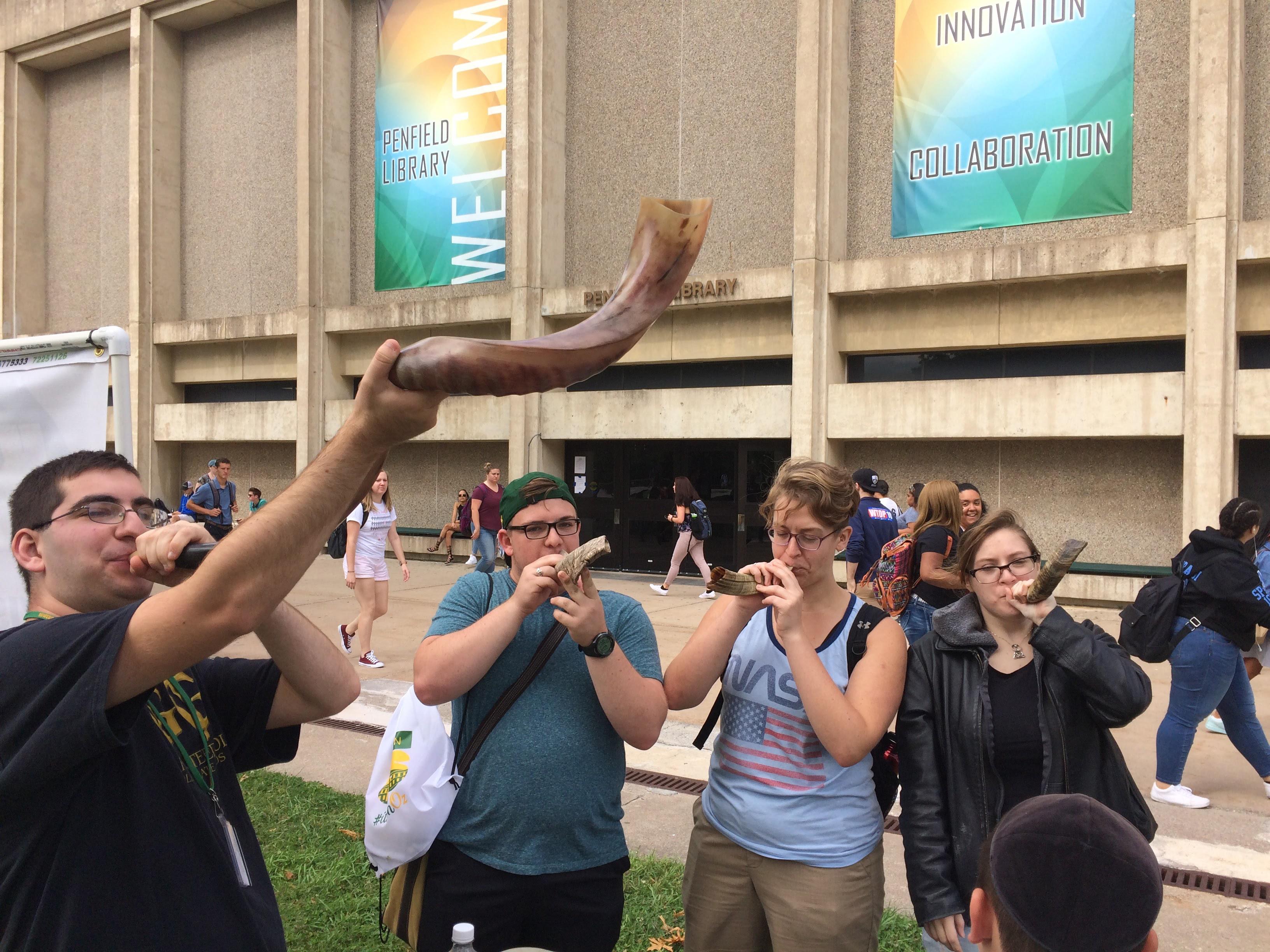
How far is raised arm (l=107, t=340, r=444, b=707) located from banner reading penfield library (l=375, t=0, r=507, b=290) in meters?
17.3

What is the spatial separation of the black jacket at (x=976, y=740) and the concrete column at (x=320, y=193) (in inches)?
727

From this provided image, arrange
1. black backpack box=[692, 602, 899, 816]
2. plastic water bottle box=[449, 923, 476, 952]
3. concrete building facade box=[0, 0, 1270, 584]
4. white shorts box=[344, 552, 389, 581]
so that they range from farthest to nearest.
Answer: concrete building facade box=[0, 0, 1270, 584] < white shorts box=[344, 552, 389, 581] < black backpack box=[692, 602, 899, 816] < plastic water bottle box=[449, 923, 476, 952]

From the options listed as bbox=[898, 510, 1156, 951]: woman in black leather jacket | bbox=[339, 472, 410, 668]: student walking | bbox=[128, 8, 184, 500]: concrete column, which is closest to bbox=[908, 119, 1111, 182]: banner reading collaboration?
bbox=[339, 472, 410, 668]: student walking

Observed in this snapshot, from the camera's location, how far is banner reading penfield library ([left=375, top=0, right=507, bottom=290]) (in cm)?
1791

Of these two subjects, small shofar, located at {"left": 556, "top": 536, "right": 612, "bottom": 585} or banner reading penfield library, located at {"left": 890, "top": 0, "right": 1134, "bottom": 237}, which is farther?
banner reading penfield library, located at {"left": 890, "top": 0, "right": 1134, "bottom": 237}

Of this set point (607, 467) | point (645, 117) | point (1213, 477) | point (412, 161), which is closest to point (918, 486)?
point (1213, 477)

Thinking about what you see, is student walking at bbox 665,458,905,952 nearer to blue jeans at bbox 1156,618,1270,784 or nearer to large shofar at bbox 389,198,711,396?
large shofar at bbox 389,198,711,396

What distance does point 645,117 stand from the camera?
1694cm

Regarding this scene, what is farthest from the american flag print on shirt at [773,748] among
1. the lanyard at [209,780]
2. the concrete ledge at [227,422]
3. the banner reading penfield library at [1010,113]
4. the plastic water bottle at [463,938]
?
the concrete ledge at [227,422]

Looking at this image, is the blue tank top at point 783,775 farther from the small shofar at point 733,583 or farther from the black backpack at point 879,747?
the small shofar at point 733,583

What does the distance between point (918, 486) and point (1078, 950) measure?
10.7 meters

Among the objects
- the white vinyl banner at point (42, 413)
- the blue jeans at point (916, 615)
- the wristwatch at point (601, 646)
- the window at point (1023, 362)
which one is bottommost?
the blue jeans at point (916, 615)

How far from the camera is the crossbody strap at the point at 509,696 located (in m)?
2.50

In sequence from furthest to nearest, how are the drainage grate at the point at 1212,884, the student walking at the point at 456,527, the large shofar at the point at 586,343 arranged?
the student walking at the point at 456,527 < the drainage grate at the point at 1212,884 < the large shofar at the point at 586,343
